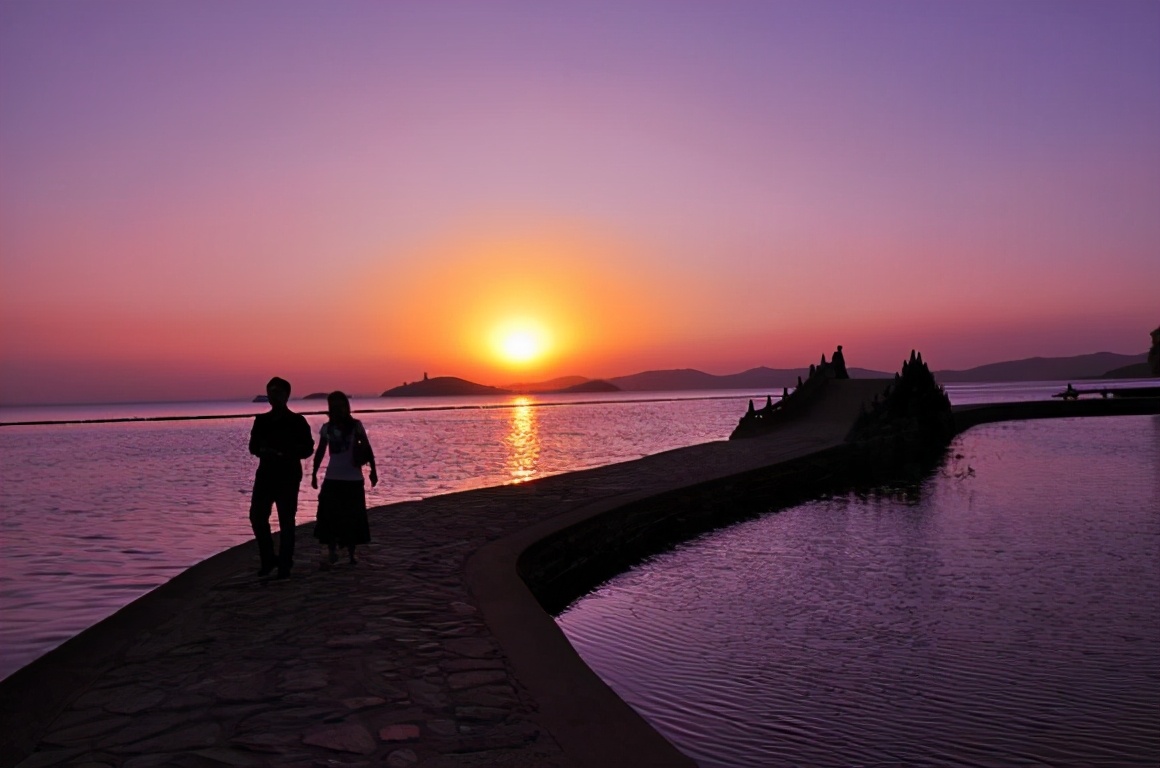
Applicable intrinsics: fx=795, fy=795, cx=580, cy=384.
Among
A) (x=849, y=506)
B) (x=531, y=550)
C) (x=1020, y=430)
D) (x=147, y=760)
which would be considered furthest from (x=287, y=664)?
(x=1020, y=430)

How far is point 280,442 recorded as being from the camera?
8328 millimetres

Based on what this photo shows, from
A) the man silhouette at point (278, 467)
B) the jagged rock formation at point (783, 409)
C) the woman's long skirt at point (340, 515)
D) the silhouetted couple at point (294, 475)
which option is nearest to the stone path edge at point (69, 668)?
the man silhouette at point (278, 467)

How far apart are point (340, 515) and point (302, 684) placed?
388 cm

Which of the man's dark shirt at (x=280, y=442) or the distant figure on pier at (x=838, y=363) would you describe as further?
the distant figure on pier at (x=838, y=363)

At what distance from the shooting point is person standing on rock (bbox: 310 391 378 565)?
8977 mm

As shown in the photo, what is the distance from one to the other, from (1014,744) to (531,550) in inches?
226

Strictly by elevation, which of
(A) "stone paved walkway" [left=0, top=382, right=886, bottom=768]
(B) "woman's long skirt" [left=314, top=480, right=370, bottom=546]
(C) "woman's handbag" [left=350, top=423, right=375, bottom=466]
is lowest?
(A) "stone paved walkway" [left=0, top=382, right=886, bottom=768]

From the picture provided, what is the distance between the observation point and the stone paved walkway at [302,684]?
423 cm

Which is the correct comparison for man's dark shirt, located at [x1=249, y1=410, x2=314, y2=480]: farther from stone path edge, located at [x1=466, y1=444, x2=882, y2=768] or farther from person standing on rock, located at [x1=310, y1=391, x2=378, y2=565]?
stone path edge, located at [x1=466, y1=444, x2=882, y2=768]

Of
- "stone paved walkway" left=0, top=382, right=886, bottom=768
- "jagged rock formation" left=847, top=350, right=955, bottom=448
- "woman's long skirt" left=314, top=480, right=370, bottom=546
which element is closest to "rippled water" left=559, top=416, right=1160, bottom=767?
"stone paved walkway" left=0, top=382, right=886, bottom=768

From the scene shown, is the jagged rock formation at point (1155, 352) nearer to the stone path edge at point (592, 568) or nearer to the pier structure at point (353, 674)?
the stone path edge at point (592, 568)

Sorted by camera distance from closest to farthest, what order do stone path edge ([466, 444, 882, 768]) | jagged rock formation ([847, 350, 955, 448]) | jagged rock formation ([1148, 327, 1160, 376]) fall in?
stone path edge ([466, 444, 882, 768]) < jagged rock formation ([847, 350, 955, 448]) < jagged rock formation ([1148, 327, 1160, 376])

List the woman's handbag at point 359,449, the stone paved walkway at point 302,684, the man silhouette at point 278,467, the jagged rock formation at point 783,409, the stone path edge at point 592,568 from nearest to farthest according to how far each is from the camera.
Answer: the stone paved walkway at point 302,684 < the stone path edge at point 592,568 < the man silhouette at point 278,467 < the woman's handbag at point 359,449 < the jagged rock formation at point 783,409

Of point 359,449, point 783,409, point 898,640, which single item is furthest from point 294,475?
point 783,409
